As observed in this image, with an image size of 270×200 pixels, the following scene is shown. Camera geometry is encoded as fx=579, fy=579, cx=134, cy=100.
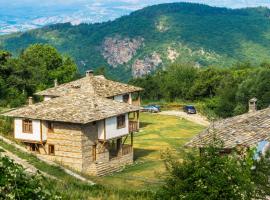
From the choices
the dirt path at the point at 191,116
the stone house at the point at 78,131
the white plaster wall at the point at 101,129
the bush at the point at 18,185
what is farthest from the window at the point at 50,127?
the dirt path at the point at 191,116

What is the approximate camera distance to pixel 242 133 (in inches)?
1053

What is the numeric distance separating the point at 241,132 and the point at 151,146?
82.1ft

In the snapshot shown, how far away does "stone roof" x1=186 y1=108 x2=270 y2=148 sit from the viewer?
83.6 ft

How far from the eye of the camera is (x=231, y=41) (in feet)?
648

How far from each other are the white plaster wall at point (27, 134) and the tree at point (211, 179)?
2470 centimetres

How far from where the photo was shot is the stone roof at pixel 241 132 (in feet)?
83.6

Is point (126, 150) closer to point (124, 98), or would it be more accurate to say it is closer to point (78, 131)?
point (78, 131)

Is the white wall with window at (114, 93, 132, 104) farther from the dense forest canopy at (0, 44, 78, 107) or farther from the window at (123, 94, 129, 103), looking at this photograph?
the dense forest canopy at (0, 44, 78, 107)

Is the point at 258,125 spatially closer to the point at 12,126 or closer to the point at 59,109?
the point at 59,109

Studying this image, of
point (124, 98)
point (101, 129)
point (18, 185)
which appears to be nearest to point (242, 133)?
point (101, 129)

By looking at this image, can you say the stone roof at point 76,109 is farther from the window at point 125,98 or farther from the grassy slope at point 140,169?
the window at point 125,98

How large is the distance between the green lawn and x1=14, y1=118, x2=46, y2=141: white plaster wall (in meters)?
6.36

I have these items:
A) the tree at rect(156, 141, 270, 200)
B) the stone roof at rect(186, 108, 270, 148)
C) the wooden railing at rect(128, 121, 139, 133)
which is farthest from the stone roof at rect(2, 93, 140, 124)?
the tree at rect(156, 141, 270, 200)

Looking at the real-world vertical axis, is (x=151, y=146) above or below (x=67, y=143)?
below
